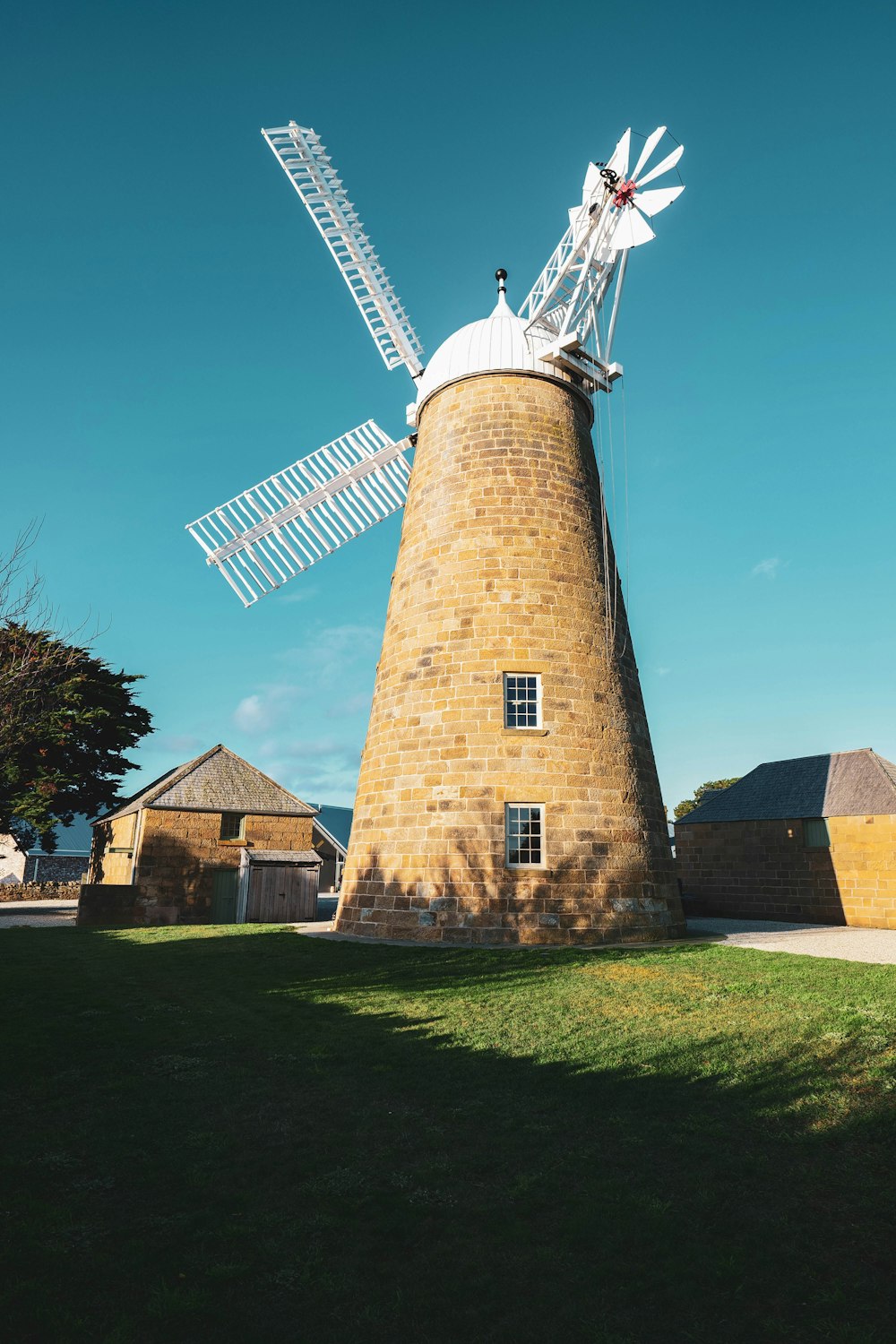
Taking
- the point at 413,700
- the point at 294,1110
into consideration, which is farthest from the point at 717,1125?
the point at 413,700

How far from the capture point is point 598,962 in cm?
1337

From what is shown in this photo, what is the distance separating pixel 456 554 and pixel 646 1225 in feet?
48.9

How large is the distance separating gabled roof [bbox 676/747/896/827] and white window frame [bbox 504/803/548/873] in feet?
45.3

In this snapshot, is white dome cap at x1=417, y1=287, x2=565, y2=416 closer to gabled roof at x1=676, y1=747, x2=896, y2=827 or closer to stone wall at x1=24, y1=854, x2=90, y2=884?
gabled roof at x1=676, y1=747, x2=896, y2=827

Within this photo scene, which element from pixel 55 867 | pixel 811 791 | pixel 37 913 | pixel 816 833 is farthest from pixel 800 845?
pixel 55 867

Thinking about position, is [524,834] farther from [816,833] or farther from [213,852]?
[213,852]

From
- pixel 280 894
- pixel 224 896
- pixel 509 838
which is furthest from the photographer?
pixel 224 896

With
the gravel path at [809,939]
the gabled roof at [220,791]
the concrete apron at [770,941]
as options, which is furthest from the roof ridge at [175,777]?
the gravel path at [809,939]

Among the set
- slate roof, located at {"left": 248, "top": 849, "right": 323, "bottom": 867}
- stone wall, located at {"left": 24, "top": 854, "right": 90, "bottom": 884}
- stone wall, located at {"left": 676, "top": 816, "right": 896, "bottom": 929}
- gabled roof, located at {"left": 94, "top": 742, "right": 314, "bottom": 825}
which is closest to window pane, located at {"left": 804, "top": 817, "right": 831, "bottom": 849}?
stone wall, located at {"left": 676, "top": 816, "right": 896, "bottom": 929}

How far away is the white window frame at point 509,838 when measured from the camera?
16.1 meters

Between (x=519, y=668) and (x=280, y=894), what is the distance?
14869 mm

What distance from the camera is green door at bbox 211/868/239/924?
28.6 metres

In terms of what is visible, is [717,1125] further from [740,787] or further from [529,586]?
[740,787]

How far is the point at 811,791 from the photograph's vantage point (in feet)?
88.6
